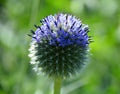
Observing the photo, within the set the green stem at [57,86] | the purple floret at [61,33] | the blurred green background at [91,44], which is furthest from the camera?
the blurred green background at [91,44]

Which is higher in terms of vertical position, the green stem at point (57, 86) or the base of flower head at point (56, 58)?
the base of flower head at point (56, 58)

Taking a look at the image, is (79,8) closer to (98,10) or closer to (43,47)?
(98,10)

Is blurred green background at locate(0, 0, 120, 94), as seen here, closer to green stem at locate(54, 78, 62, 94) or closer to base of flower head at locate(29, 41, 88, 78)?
base of flower head at locate(29, 41, 88, 78)

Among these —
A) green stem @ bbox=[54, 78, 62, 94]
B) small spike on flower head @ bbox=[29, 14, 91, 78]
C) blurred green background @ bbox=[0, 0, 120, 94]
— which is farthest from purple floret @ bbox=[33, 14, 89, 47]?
blurred green background @ bbox=[0, 0, 120, 94]

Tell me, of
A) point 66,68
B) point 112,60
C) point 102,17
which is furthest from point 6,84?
point 102,17

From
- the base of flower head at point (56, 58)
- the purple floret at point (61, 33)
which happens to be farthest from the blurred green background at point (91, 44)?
the purple floret at point (61, 33)

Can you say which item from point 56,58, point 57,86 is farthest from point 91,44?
point 57,86

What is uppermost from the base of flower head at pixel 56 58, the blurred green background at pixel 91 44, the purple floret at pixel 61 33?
the blurred green background at pixel 91 44

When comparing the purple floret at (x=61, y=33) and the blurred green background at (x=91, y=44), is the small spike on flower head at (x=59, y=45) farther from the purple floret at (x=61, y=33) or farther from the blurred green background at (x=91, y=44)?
the blurred green background at (x=91, y=44)

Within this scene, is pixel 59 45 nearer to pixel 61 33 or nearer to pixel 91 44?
pixel 61 33
